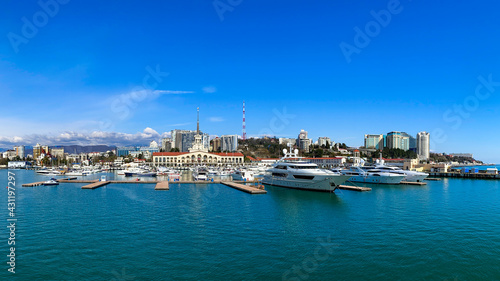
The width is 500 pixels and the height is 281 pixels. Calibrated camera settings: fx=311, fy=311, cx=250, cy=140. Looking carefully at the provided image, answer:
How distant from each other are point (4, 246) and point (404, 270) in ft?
67.8

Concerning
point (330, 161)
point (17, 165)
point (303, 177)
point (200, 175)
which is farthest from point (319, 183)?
point (17, 165)

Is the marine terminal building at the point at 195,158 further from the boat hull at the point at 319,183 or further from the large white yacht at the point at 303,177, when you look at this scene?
the boat hull at the point at 319,183

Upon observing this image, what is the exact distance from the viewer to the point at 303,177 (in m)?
44.4

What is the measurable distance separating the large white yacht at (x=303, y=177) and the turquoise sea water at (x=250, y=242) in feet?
36.4

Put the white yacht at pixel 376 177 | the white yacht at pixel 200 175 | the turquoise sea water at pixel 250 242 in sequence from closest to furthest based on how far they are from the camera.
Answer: the turquoise sea water at pixel 250 242 < the white yacht at pixel 376 177 < the white yacht at pixel 200 175

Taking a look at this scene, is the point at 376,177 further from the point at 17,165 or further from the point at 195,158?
the point at 17,165

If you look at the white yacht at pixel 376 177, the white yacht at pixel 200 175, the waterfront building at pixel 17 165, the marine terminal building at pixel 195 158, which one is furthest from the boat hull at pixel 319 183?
the waterfront building at pixel 17 165

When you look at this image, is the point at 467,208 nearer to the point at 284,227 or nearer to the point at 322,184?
the point at 322,184

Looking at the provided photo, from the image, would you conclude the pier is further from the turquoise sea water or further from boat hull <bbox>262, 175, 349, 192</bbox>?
the turquoise sea water

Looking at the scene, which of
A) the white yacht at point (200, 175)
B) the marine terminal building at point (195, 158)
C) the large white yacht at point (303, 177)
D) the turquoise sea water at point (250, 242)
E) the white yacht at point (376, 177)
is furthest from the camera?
the marine terminal building at point (195, 158)

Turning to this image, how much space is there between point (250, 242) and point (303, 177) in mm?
27576

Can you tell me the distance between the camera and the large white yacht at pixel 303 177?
41375 mm

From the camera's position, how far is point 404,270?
46.5 feet

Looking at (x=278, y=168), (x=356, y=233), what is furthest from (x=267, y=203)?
(x=278, y=168)
